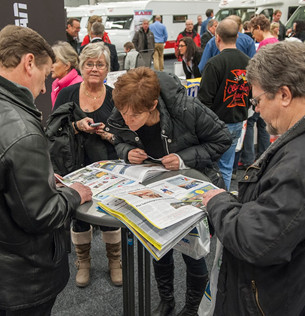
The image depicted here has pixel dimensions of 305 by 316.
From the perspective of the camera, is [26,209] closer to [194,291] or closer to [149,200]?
[149,200]

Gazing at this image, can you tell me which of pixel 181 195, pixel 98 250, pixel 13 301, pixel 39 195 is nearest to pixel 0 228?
pixel 39 195

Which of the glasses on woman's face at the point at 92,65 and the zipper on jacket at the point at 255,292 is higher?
the glasses on woman's face at the point at 92,65

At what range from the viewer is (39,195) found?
1194mm

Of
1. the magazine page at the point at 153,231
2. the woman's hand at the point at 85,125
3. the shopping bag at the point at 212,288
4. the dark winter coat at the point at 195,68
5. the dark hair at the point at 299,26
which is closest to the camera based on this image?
the magazine page at the point at 153,231

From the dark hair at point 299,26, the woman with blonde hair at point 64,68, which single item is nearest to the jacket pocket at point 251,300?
the woman with blonde hair at point 64,68

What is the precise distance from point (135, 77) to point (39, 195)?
790 mm

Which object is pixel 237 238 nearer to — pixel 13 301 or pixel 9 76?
pixel 13 301

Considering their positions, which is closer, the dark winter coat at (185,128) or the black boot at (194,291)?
the dark winter coat at (185,128)

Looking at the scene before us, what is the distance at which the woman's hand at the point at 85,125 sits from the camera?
7.41 ft

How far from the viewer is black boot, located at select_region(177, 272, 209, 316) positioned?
1.94 metres

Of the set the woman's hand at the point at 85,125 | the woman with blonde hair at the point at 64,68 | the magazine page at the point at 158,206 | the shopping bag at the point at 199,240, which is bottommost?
the shopping bag at the point at 199,240

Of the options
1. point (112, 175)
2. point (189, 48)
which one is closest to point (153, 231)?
point (112, 175)

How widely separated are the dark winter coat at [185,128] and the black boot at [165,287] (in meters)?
0.63

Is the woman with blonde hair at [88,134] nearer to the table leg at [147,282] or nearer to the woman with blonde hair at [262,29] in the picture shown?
the table leg at [147,282]
